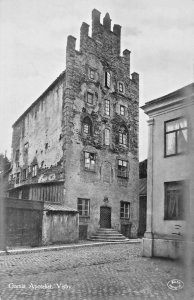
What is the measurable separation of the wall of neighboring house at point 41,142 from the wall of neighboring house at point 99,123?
1028 mm

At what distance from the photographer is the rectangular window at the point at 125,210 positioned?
80.4 feet

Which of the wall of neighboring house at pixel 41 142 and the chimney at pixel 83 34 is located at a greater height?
the chimney at pixel 83 34

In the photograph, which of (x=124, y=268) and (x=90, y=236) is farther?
(x=90, y=236)

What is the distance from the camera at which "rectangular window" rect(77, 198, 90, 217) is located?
21.9 metres

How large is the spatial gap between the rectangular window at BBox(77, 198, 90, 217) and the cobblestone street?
29.7ft

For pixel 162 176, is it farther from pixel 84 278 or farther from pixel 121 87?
pixel 121 87

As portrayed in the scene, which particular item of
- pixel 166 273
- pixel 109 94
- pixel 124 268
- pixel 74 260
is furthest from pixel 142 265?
pixel 109 94

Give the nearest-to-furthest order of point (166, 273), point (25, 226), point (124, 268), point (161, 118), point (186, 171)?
point (186, 171) < point (166, 273) < point (124, 268) < point (161, 118) < point (25, 226)

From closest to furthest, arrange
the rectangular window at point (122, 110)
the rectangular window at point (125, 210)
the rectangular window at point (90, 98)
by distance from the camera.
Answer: the rectangular window at point (90, 98), the rectangular window at point (125, 210), the rectangular window at point (122, 110)

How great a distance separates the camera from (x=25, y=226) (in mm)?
16750

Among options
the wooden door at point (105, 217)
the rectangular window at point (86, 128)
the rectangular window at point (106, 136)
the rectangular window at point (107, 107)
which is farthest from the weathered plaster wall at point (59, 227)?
the rectangular window at point (107, 107)

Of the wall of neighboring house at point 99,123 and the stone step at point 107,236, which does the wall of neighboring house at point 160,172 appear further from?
the wall of neighboring house at point 99,123

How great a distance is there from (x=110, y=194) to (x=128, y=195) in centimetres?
190

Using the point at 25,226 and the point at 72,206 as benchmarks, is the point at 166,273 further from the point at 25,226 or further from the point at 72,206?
the point at 72,206
